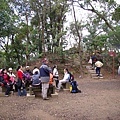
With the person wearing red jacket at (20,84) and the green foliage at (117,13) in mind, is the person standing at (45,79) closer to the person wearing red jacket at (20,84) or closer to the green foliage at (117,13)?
the person wearing red jacket at (20,84)

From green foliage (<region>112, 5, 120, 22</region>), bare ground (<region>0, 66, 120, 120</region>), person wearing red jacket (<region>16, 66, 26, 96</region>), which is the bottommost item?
bare ground (<region>0, 66, 120, 120</region>)

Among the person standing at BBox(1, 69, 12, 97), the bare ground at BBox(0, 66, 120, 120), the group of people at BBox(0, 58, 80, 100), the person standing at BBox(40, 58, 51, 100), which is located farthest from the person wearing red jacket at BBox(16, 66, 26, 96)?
the person standing at BBox(40, 58, 51, 100)

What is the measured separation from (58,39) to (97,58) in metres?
4.00

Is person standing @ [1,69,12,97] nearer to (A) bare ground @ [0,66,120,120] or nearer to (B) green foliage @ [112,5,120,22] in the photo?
(A) bare ground @ [0,66,120,120]

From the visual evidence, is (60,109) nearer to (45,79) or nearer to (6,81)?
(45,79)

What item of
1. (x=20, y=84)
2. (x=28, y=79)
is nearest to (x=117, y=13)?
(x=28, y=79)

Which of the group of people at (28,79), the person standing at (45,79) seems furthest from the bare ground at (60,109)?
the group of people at (28,79)

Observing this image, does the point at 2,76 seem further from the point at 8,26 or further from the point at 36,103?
the point at 8,26

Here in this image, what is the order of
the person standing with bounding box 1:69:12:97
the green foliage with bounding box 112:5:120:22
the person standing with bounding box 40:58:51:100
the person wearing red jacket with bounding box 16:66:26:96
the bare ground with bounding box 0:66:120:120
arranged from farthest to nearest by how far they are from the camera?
1. the green foliage with bounding box 112:5:120:22
2. the person standing with bounding box 1:69:12:97
3. the person wearing red jacket with bounding box 16:66:26:96
4. the person standing with bounding box 40:58:51:100
5. the bare ground with bounding box 0:66:120:120

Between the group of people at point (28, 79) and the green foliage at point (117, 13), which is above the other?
the green foliage at point (117, 13)

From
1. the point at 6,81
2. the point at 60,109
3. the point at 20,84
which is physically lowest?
the point at 60,109

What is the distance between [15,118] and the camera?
6.21 m

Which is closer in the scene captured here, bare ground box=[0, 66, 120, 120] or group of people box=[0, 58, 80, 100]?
bare ground box=[0, 66, 120, 120]

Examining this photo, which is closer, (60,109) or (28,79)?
(60,109)
